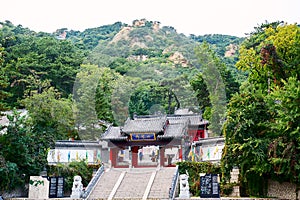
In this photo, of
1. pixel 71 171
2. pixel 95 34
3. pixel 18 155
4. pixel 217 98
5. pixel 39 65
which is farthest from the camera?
pixel 39 65

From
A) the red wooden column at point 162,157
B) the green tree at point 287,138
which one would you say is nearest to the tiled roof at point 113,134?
the red wooden column at point 162,157

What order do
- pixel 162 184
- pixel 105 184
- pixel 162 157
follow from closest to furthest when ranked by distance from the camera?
pixel 162 184, pixel 105 184, pixel 162 157

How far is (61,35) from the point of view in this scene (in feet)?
247

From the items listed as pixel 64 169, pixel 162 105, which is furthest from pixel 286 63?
pixel 64 169

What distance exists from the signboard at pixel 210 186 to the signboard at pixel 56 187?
20.9 feet

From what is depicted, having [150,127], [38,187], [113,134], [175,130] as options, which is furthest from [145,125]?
[38,187]

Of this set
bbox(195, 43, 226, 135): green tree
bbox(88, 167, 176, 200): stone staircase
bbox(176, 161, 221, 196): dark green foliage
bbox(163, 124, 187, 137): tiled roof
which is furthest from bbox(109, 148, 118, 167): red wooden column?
bbox(195, 43, 226, 135): green tree

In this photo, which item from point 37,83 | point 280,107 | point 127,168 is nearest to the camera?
point 280,107

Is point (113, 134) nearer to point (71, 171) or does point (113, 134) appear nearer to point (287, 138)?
point (71, 171)

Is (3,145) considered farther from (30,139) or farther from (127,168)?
(127,168)

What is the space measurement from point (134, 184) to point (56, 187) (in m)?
3.72

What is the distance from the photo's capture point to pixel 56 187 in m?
17.7

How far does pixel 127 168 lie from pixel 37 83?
→ 1339cm

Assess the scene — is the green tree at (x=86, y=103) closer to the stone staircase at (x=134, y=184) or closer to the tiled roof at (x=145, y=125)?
the tiled roof at (x=145, y=125)
